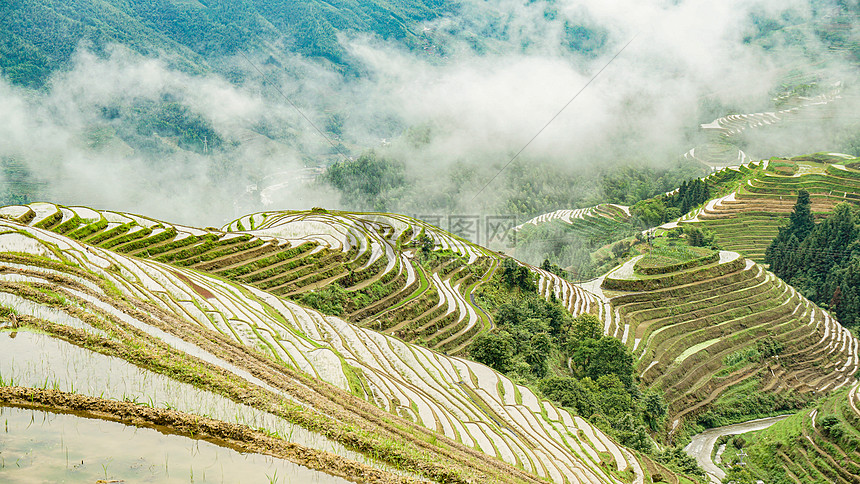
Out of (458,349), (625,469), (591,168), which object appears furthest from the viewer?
(591,168)

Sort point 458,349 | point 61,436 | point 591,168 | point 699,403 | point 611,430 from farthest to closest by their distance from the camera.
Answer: point 591,168
point 699,403
point 458,349
point 611,430
point 61,436

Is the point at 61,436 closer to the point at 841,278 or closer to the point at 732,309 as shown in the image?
the point at 732,309

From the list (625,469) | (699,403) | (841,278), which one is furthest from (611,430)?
(841,278)

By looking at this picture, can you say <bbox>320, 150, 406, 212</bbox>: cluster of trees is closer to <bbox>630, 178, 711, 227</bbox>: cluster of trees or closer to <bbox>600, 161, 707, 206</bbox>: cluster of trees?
<bbox>600, 161, 707, 206</bbox>: cluster of trees

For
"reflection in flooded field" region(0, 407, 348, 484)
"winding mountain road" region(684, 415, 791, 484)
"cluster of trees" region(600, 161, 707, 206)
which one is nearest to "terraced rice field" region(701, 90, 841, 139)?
"cluster of trees" region(600, 161, 707, 206)

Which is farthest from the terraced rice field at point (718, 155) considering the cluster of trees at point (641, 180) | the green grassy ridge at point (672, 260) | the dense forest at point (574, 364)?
the dense forest at point (574, 364)

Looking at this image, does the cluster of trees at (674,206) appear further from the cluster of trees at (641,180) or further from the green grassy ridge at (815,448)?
the green grassy ridge at (815,448)

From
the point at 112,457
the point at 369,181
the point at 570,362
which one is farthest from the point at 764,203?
the point at 369,181
